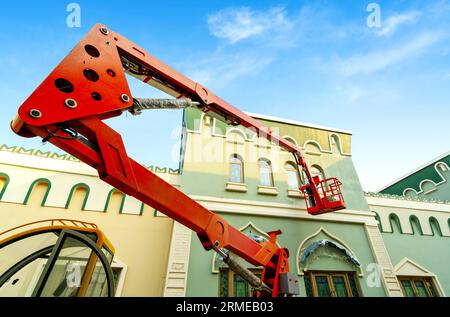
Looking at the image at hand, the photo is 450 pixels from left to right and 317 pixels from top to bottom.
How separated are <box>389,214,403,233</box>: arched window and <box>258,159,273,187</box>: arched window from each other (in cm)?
661

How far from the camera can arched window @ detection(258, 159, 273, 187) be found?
9.52 m

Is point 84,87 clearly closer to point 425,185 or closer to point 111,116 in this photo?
point 111,116

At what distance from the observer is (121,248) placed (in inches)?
291

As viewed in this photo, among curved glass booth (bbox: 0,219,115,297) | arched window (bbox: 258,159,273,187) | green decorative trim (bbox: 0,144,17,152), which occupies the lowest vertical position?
curved glass booth (bbox: 0,219,115,297)

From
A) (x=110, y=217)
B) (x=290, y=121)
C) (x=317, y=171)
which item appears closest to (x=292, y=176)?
(x=317, y=171)

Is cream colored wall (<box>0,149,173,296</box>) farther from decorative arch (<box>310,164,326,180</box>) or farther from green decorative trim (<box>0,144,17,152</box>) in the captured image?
decorative arch (<box>310,164,326,180</box>)

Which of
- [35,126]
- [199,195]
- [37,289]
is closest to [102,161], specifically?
[35,126]

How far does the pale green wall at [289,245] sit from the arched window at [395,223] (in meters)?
2.74

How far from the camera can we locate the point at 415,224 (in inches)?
439

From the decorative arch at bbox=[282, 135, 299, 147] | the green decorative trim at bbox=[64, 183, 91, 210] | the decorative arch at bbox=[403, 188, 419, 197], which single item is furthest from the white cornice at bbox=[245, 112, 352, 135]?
the decorative arch at bbox=[403, 188, 419, 197]

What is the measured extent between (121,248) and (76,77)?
6532 millimetres

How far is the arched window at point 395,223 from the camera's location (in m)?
10.7

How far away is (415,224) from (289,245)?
7.89 metres
